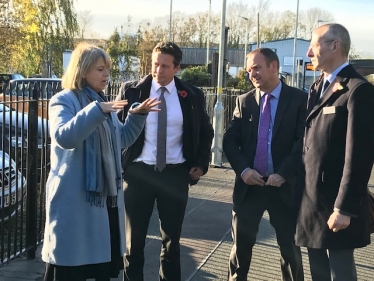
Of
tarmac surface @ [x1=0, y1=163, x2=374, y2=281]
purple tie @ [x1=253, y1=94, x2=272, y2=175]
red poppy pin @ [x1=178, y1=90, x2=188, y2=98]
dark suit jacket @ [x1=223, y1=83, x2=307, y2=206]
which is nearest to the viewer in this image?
dark suit jacket @ [x1=223, y1=83, x2=307, y2=206]

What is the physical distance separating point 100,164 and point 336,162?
1.44 metres

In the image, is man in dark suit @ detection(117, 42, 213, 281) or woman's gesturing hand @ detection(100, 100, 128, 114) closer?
woman's gesturing hand @ detection(100, 100, 128, 114)

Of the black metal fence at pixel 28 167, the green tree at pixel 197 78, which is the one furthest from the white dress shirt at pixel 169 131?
the green tree at pixel 197 78

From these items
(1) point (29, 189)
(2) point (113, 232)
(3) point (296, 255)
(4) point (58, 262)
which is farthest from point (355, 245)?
(1) point (29, 189)

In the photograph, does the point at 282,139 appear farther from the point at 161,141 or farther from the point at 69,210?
the point at 69,210

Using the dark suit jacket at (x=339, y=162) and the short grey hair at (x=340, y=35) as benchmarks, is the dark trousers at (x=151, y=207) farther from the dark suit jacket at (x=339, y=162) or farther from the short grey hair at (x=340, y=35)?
the short grey hair at (x=340, y=35)

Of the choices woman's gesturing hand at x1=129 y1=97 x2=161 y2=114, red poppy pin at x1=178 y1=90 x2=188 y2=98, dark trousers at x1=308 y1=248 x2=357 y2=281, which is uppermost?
red poppy pin at x1=178 y1=90 x2=188 y2=98

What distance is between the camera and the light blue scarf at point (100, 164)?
3.08 m

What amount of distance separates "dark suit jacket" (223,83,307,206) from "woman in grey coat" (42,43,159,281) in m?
1.12

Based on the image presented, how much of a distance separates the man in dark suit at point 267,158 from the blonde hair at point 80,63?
1.29 meters

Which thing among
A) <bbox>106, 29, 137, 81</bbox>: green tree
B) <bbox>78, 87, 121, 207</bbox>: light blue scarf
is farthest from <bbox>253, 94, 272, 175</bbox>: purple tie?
<bbox>106, 29, 137, 81</bbox>: green tree

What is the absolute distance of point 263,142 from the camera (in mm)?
3900

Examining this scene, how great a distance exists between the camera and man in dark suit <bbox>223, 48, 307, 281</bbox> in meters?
3.85

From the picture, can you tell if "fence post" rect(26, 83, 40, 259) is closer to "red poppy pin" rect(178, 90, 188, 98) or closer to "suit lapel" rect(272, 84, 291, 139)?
"red poppy pin" rect(178, 90, 188, 98)
